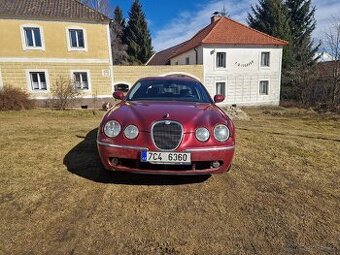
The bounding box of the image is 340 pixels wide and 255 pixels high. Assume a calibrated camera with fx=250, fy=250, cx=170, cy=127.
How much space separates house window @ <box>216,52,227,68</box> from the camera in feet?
83.0

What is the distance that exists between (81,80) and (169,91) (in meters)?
17.6

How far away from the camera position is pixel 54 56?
1938 cm

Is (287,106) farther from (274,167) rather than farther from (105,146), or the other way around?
(105,146)

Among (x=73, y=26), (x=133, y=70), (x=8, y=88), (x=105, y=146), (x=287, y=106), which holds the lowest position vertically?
(x=287, y=106)

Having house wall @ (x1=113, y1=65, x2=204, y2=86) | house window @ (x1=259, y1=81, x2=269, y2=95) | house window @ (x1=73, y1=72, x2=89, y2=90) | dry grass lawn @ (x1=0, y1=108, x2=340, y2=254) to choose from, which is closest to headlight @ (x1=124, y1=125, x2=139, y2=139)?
dry grass lawn @ (x1=0, y1=108, x2=340, y2=254)

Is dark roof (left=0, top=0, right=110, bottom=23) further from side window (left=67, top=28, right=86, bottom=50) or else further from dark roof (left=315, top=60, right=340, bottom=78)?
dark roof (left=315, top=60, right=340, bottom=78)

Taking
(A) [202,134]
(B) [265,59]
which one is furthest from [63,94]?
(B) [265,59]

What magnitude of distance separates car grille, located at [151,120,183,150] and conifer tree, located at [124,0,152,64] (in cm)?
3782

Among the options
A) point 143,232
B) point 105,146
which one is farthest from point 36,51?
point 143,232

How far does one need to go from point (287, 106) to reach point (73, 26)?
901 inches

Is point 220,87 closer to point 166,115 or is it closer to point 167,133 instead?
point 166,115

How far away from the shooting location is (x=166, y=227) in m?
2.63

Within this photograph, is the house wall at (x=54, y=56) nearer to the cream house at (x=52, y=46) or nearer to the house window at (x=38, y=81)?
the cream house at (x=52, y=46)

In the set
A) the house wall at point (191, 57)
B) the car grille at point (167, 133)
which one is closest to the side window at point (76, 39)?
the house wall at point (191, 57)
